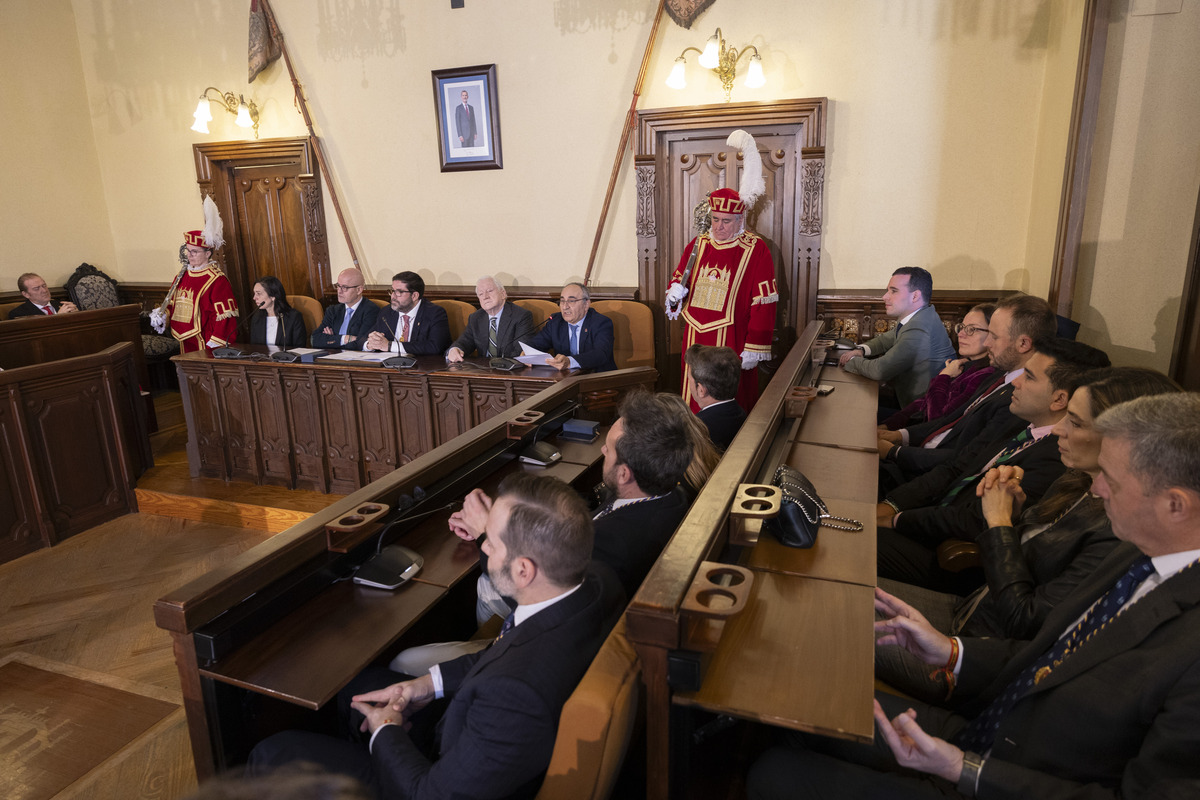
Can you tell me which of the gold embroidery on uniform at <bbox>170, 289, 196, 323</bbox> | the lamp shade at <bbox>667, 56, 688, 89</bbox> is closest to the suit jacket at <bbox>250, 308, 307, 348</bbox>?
the gold embroidery on uniform at <bbox>170, 289, 196, 323</bbox>

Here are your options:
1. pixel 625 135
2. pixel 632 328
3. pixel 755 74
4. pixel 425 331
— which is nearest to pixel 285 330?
pixel 425 331

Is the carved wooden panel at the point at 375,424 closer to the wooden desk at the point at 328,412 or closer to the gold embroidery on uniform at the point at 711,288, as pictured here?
the wooden desk at the point at 328,412

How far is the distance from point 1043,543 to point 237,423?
14.8 ft

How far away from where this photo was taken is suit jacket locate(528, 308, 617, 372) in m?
4.30

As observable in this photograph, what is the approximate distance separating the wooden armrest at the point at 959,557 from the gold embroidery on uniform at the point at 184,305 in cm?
543

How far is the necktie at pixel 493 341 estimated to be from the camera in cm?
464

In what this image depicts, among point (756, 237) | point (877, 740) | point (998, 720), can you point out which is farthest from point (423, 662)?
point (756, 237)

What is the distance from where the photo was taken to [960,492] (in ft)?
7.83

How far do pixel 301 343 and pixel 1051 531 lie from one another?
16.0ft

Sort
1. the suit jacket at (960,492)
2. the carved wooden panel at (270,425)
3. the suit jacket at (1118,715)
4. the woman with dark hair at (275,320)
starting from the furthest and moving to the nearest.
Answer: the woman with dark hair at (275,320) < the carved wooden panel at (270,425) < the suit jacket at (960,492) < the suit jacket at (1118,715)

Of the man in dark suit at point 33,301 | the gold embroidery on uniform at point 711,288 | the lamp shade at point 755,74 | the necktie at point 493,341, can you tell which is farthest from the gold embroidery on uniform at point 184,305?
the lamp shade at point 755,74

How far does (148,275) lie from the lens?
710 centimetres

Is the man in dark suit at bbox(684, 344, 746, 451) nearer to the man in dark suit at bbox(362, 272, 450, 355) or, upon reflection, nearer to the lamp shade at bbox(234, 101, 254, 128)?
the man in dark suit at bbox(362, 272, 450, 355)

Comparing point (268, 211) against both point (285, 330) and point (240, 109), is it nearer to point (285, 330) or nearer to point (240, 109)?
point (240, 109)
